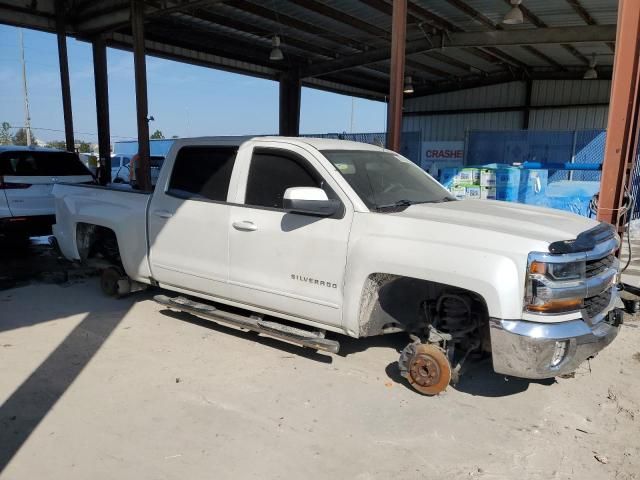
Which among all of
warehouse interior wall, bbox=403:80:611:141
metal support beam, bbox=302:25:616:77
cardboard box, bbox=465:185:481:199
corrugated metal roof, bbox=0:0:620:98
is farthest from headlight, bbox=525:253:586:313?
warehouse interior wall, bbox=403:80:611:141

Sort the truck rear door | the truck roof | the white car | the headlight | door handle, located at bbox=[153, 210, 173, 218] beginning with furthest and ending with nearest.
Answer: the white car
door handle, located at bbox=[153, 210, 173, 218]
the truck rear door
the truck roof
the headlight

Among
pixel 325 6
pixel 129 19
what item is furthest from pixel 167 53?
pixel 325 6

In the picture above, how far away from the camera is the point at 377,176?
4336 mm

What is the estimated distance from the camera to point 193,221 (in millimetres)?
4723

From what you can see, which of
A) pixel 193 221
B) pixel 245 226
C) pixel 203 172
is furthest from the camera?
pixel 203 172

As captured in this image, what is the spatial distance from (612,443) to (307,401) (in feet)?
6.62

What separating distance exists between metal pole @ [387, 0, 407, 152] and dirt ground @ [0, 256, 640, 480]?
4562mm

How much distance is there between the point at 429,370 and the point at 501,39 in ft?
47.6

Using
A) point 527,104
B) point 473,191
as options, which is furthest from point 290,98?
point 527,104

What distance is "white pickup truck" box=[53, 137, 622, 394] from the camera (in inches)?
125

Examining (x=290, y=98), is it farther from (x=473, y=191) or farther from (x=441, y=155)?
(x=473, y=191)

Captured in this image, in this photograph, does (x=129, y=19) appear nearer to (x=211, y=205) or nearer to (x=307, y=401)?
(x=211, y=205)

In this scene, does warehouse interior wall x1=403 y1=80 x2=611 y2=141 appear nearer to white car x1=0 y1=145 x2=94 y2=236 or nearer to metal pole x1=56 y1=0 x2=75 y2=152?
metal pole x1=56 y1=0 x2=75 y2=152

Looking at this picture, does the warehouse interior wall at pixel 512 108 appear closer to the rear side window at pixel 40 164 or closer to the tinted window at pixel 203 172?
the rear side window at pixel 40 164
